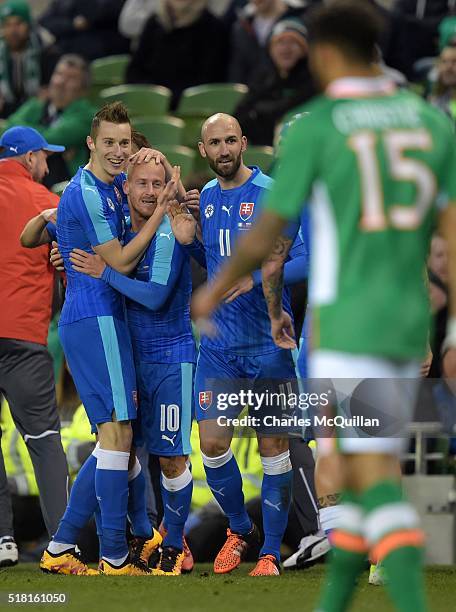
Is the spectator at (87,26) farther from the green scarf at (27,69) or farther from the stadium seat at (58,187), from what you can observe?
the stadium seat at (58,187)

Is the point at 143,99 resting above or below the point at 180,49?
below

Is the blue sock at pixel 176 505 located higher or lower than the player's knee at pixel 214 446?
lower

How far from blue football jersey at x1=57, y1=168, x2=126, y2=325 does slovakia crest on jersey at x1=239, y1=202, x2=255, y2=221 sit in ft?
2.04

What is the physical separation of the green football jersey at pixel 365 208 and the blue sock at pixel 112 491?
282 cm

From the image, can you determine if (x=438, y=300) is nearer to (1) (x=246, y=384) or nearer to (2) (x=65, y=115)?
(1) (x=246, y=384)

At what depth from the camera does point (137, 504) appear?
279 inches

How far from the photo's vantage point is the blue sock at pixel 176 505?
6895 millimetres

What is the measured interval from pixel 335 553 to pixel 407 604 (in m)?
0.41

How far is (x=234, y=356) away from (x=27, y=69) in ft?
22.5

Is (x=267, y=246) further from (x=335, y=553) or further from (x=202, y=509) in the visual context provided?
(x=202, y=509)

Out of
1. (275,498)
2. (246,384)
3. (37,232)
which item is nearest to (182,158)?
(37,232)

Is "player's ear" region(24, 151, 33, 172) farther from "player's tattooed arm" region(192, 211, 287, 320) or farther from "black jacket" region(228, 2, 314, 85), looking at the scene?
"black jacket" region(228, 2, 314, 85)

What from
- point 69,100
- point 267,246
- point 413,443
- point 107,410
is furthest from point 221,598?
point 69,100

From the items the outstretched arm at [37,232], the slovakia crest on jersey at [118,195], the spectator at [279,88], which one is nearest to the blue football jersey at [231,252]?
the slovakia crest on jersey at [118,195]
